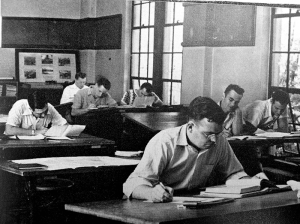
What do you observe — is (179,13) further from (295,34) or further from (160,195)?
(160,195)

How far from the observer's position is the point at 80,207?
8.41 ft

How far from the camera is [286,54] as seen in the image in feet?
22.7

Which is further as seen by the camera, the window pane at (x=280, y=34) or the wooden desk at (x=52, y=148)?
the window pane at (x=280, y=34)

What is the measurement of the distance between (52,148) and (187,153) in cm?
211

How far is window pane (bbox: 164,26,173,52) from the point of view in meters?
9.45

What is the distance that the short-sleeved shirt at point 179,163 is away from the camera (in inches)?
119

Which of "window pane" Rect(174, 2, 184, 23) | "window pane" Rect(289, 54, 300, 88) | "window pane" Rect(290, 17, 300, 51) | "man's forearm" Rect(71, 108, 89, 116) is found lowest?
"man's forearm" Rect(71, 108, 89, 116)

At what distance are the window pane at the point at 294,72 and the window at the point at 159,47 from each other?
101 inches

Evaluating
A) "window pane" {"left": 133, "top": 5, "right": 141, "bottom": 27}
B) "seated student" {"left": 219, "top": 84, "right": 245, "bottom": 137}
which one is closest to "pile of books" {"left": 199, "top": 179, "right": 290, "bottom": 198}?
"seated student" {"left": 219, "top": 84, "right": 245, "bottom": 137}

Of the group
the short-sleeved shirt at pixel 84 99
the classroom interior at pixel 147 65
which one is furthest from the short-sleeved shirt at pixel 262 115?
the short-sleeved shirt at pixel 84 99

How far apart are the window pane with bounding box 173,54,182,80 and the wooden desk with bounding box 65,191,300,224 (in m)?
6.40

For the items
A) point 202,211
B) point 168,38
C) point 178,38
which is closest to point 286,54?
point 178,38

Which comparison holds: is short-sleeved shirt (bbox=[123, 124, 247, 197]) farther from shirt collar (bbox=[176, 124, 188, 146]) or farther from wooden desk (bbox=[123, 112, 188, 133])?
wooden desk (bbox=[123, 112, 188, 133])

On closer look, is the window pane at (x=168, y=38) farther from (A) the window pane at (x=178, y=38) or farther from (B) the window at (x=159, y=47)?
(A) the window pane at (x=178, y=38)
